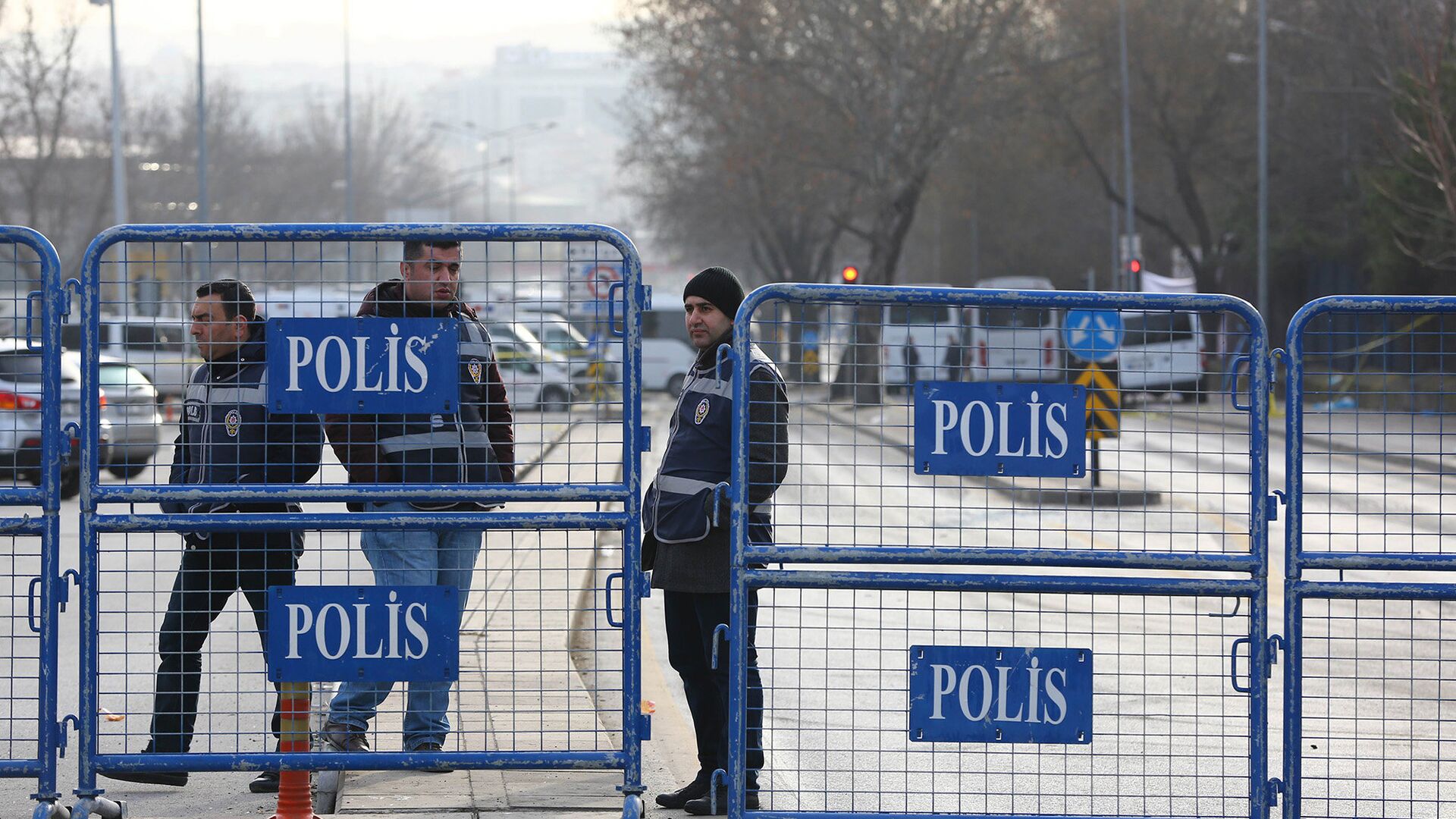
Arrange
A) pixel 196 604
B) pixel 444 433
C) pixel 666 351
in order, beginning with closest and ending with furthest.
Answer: pixel 444 433 < pixel 196 604 < pixel 666 351

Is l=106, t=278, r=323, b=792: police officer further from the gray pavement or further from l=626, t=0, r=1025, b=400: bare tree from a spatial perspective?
l=626, t=0, r=1025, b=400: bare tree

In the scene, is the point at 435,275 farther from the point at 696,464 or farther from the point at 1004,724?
the point at 1004,724

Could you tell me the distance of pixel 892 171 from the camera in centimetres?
3972

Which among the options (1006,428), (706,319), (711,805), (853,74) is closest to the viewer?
(1006,428)

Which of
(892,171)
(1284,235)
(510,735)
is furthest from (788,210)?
(510,735)

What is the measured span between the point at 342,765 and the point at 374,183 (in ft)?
345

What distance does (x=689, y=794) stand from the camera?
557 centimetres

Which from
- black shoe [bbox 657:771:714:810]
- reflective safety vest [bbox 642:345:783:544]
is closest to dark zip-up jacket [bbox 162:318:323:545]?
reflective safety vest [bbox 642:345:783:544]

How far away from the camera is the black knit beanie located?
5695mm

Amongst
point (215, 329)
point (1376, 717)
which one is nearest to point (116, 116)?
point (215, 329)

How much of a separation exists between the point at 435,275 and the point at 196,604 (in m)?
1.51

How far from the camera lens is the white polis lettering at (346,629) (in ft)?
16.4

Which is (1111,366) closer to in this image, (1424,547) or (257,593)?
(1424,547)

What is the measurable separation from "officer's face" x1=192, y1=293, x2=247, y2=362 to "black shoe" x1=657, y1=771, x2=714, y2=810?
6.78ft
